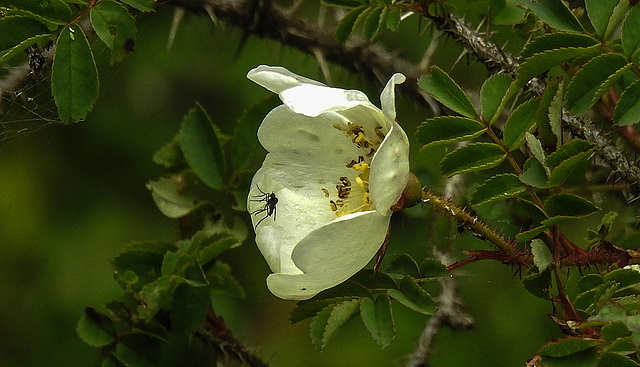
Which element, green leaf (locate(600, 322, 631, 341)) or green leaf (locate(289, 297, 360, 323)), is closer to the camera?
green leaf (locate(600, 322, 631, 341))

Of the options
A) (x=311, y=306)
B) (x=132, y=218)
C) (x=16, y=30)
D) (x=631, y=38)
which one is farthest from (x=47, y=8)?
(x=132, y=218)

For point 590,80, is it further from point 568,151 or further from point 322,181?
point 322,181

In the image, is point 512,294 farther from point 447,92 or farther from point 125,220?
point 125,220

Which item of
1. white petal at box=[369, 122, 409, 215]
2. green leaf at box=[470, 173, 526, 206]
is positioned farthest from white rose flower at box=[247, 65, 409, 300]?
green leaf at box=[470, 173, 526, 206]

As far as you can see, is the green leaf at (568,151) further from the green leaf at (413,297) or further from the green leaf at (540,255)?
the green leaf at (413,297)

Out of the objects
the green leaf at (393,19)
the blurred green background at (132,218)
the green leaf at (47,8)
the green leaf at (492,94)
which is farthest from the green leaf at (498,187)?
the blurred green background at (132,218)

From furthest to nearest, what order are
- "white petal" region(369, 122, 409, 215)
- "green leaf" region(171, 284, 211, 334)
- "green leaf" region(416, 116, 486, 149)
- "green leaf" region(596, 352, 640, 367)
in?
"green leaf" region(171, 284, 211, 334) → "green leaf" region(416, 116, 486, 149) → "white petal" region(369, 122, 409, 215) → "green leaf" region(596, 352, 640, 367)

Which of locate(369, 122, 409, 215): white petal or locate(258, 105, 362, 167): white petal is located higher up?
locate(369, 122, 409, 215): white petal

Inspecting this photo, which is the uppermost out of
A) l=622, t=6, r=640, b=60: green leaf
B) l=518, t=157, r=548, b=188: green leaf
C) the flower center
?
l=622, t=6, r=640, b=60: green leaf

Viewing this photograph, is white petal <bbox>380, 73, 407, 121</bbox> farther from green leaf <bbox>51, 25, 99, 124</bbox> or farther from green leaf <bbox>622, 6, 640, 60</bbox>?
green leaf <bbox>51, 25, 99, 124</bbox>
